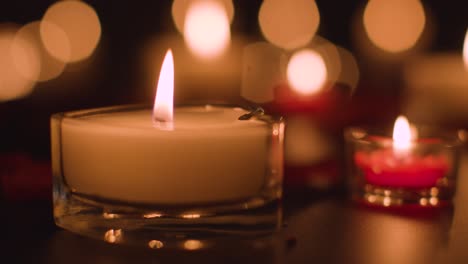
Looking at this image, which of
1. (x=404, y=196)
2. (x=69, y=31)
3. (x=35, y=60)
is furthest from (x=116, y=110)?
(x=69, y=31)

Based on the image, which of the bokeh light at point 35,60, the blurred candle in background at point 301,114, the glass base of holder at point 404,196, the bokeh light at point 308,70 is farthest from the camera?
the bokeh light at point 35,60

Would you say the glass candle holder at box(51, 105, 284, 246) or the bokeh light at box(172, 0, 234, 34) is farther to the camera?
the bokeh light at box(172, 0, 234, 34)

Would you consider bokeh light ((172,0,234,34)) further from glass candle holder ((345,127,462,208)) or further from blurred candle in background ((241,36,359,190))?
glass candle holder ((345,127,462,208))

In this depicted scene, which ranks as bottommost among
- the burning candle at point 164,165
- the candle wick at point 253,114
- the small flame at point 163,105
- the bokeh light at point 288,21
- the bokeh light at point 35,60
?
the bokeh light at point 35,60

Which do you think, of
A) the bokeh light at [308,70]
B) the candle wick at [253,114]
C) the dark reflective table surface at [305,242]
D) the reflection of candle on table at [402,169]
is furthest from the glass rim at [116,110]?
the bokeh light at [308,70]

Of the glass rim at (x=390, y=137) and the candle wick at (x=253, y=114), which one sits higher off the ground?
the candle wick at (x=253, y=114)

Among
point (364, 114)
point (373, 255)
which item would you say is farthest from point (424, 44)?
point (373, 255)

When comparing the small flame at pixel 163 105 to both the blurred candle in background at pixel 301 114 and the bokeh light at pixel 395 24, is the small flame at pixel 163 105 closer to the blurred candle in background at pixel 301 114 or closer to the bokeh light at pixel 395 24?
the blurred candle in background at pixel 301 114

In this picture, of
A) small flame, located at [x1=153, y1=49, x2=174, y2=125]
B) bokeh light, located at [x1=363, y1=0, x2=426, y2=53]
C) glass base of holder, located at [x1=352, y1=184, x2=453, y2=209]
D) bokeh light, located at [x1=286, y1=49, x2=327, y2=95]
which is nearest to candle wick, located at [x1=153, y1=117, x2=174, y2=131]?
small flame, located at [x1=153, y1=49, x2=174, y2=125]
